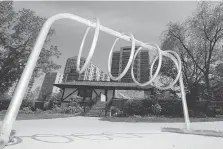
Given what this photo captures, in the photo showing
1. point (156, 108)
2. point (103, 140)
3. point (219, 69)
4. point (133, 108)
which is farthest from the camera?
point (219, 69)

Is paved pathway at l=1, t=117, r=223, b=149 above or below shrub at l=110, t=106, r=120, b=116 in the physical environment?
below

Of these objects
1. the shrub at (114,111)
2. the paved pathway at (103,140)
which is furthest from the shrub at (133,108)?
the paved pathway at (103,140)

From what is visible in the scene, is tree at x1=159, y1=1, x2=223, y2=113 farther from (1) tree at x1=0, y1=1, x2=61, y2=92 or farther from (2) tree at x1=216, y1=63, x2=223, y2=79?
(1) tree at x1=0, y1=1, x2=61, y2=92

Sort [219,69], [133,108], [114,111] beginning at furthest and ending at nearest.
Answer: [219,69]
[133,108]
[114,111]

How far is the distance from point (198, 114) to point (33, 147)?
21387 millimetres

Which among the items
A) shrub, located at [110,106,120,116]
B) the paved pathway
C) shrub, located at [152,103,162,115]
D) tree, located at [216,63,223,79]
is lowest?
the paved pathway

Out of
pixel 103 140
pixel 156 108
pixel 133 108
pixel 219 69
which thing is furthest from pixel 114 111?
pixel 219 69

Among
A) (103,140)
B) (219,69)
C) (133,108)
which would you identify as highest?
(219,69)

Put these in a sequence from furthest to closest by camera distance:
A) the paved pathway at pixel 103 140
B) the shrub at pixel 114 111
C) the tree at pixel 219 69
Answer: the tree at pixel 219 69
the shrub at pixel 114 111
the paved pathway at pixel 103 140

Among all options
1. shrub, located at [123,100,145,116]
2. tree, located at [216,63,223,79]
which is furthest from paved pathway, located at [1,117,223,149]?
tree, located at [216,63,223,79]

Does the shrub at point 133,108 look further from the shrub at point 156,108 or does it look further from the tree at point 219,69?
the tree at point 219,69

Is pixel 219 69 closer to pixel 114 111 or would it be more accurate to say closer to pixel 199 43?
pixel 199 43

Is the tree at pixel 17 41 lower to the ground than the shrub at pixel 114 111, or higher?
higher

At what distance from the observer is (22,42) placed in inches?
1008
